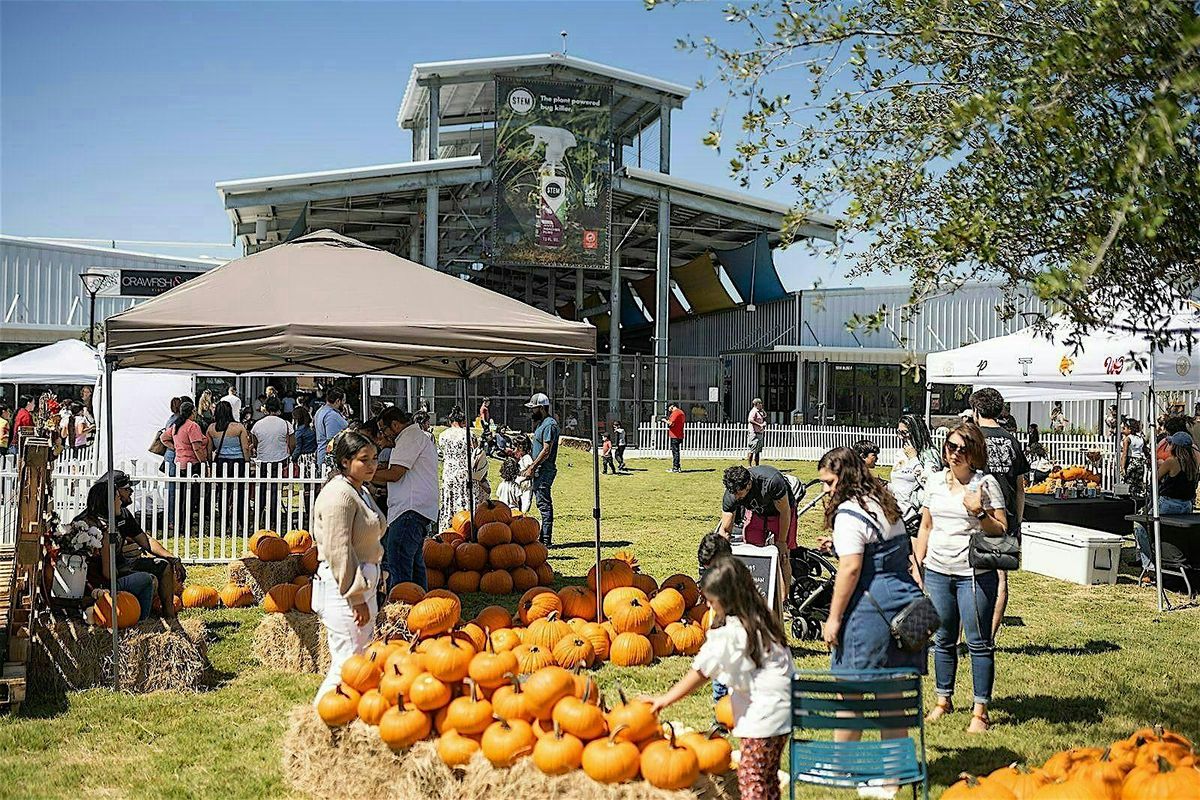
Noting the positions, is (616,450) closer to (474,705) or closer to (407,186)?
(407,186)

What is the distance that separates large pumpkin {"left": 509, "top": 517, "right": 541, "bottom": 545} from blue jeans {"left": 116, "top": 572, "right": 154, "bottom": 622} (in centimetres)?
353

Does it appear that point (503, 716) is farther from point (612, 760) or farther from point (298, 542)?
point (298, 542)

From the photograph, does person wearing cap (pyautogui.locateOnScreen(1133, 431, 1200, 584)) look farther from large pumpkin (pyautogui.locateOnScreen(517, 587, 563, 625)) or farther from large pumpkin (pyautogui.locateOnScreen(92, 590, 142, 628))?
large pumpkin (pyautogui.locateOnScreen(92, 590, 142, 628))

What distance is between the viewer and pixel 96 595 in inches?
284

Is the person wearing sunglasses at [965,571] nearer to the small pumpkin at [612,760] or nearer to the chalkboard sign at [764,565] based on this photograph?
the chalkboard sign at [764,565]

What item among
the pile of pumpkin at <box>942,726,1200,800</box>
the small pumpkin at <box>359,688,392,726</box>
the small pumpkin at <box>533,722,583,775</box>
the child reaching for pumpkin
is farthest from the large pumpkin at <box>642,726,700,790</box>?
the small pumpkin at <box>359,688,392,726</box>

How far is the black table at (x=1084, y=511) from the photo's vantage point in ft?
46.3

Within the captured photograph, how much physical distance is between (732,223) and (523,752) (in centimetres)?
3468

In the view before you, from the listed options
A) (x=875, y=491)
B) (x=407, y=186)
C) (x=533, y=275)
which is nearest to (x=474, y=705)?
(x=875, y=491)

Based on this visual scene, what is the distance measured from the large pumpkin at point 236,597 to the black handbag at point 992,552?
6.51m

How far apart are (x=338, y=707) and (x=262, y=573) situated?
484 cm

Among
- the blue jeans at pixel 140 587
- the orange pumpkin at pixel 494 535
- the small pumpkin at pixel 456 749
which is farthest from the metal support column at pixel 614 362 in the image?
the small pumpkin at pixel 456 749

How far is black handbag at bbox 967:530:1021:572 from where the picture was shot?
6.04m

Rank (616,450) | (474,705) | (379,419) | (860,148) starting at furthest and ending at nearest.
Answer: (616,450)
(379,419)
(860,148)
(474,705)
